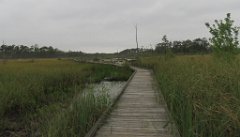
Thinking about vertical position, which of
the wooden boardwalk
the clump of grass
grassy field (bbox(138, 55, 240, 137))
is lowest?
the wooden boardwalk

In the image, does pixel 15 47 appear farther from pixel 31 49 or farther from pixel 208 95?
pixel 208 95

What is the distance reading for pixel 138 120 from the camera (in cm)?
677

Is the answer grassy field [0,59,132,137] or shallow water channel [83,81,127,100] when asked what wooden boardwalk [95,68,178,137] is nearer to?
grassy field [0,59,132,137]

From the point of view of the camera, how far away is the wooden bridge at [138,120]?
571 cm

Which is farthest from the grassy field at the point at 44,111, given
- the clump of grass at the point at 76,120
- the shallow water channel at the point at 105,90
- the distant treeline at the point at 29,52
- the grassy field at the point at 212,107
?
the distant treeline at the point at 29,52

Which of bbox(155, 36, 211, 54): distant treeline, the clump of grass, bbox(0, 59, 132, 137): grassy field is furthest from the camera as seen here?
bbox(155, 36, 211, 54): distant treeline

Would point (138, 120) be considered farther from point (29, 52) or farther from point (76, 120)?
point (29, 52)

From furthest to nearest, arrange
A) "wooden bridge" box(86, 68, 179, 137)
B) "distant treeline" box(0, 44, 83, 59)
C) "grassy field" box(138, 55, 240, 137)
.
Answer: "distant treeline" box(0, 44, 83, 59) → "wooden bridge" box(86, 68, 179, 137) → "grassy field" box(138, 55, 240, 137)

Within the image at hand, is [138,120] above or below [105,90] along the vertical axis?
below

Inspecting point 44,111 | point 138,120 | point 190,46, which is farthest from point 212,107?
point 190,46

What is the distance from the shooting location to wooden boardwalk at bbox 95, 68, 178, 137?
18.7ft

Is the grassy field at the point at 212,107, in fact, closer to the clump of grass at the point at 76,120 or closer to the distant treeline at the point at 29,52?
the clump of grass at the point at 76,120

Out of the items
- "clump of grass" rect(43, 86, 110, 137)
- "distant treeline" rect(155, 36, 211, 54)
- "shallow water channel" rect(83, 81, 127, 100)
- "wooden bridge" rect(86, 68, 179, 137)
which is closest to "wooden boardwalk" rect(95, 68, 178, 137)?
"wooden bridge" rect(86, 68, 179, 137)

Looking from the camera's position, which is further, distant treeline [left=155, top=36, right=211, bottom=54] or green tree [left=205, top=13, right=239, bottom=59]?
distant treeline [left=155, top=36, right=211, bottom=54]
